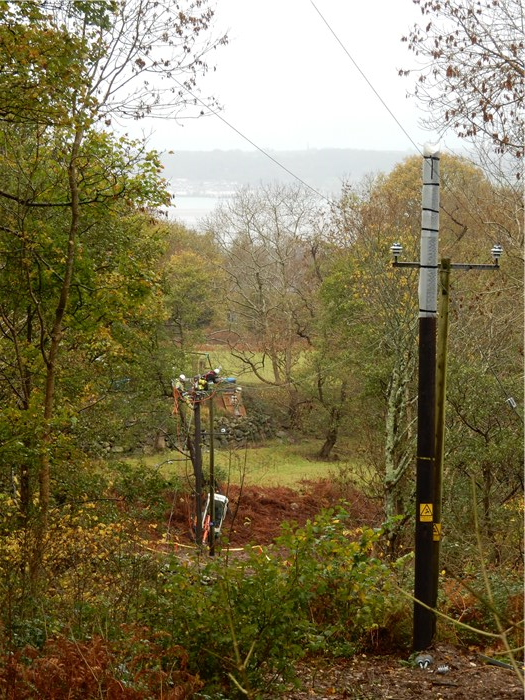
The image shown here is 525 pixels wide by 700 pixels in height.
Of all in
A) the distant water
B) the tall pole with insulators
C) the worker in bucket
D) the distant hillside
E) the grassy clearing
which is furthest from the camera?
the distant hillside

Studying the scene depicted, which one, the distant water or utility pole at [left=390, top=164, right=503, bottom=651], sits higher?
the distant water

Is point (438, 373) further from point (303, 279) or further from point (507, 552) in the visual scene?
point (303, 279)

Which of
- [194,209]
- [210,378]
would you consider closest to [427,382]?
[210,378]

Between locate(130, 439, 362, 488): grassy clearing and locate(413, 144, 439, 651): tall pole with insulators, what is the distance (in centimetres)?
1784

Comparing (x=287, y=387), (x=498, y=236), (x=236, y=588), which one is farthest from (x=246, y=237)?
(x=236, y=588)

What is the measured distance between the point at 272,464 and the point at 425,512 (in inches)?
1030

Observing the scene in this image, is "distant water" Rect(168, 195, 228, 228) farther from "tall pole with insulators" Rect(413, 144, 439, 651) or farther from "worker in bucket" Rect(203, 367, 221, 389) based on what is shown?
"tall pole with insulators" Rect(413, 144, 439, 651)

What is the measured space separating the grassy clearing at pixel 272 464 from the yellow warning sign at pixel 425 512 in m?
17.9

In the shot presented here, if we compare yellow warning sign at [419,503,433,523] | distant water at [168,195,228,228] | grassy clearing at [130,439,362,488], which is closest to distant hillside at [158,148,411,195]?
distant water at [168,195,228,228]

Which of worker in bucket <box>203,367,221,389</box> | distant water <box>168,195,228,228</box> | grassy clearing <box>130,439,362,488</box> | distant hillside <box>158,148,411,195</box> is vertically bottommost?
grassy clearing <box>130,439,362,488</box>

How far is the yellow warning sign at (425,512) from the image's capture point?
957cm

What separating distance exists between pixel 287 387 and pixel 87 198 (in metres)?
27.1

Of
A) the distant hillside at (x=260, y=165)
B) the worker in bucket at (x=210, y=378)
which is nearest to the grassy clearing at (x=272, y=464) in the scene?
the worker in bucket at (x=210, y=378)

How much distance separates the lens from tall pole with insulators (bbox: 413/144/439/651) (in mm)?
9516
